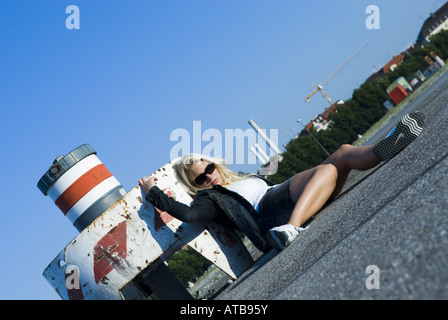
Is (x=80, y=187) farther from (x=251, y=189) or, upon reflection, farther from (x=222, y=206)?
(x=251, y=189)

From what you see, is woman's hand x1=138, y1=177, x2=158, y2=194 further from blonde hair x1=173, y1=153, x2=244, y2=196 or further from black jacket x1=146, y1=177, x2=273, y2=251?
blonde hair x1=173, y1=153, x2=244, y2=196

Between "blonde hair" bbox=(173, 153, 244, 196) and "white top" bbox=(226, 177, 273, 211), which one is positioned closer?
"white top" bbox=(226, 177, 273, 211)

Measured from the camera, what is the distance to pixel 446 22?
373ft

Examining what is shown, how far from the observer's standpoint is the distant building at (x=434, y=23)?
115 metres

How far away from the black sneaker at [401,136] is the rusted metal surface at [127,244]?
7.53 feet

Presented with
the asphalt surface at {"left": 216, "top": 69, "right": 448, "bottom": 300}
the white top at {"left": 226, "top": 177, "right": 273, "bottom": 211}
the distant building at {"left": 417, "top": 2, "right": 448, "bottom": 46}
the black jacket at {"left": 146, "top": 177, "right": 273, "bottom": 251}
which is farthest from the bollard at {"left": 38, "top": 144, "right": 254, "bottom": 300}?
the distant building at {"left": 417, "top": 2, "right": 448, "bottom": 46}

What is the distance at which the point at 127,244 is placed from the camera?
589 centimetres

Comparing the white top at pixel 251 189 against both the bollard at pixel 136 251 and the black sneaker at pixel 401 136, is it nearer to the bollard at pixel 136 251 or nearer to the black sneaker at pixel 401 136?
the bollard at pixel 136 251

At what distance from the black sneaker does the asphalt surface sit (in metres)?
0.74

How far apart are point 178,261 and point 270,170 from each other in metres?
40.4

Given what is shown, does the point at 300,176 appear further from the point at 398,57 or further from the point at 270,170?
the point at 398,57

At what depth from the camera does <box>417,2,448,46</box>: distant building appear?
115 m

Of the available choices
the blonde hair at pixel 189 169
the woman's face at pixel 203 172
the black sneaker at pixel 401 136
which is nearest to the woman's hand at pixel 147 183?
the blonde hair at pixel 189 169

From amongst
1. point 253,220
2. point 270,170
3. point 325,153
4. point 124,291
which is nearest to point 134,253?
point 124,291
